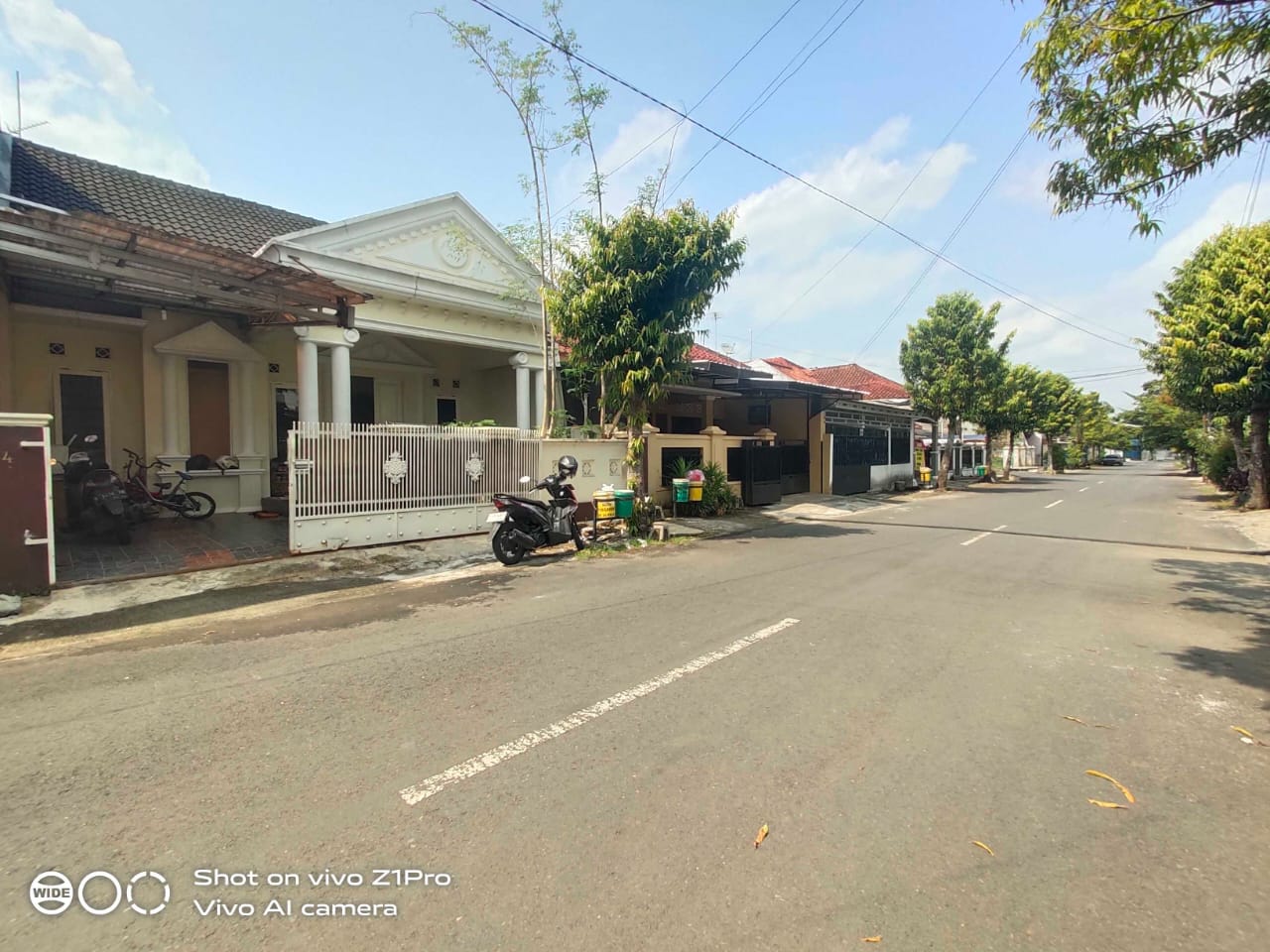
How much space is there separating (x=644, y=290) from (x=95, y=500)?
869 centimetres

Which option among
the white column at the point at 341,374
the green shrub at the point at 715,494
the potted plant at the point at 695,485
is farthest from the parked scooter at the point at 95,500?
the green shrub at the point at 715,494

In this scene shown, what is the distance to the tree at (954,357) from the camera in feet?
80.3

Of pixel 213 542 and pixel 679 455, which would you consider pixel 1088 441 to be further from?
pixel 213 542

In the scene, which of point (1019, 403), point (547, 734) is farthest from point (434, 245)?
point (1019, 403)

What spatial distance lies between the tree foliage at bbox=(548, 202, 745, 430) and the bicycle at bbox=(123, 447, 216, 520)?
23.4 feet

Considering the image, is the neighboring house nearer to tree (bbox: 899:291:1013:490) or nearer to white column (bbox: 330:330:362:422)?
white column (bbox: 330:330:362:422)

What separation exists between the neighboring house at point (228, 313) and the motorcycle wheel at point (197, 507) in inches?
13.8

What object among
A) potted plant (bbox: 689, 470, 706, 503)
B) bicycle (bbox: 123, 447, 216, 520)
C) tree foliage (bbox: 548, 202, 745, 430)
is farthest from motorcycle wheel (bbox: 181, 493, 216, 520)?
potted plant (bbox: 689, 470, 706, 503)

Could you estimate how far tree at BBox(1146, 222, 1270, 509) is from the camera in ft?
45.3

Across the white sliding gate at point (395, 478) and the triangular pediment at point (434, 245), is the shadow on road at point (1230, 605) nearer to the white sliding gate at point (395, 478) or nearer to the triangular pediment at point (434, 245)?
the white sliding gate at point (395, 478)

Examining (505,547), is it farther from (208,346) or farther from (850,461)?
(850,461)

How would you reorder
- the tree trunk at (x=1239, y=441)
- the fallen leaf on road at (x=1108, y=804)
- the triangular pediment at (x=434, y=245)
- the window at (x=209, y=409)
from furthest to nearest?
the tree trunk at (x=1239, y=441) < the window at (x=209, y=409) < the triangular pediment at (x=434, y=245) < the fallen leaf on road at (x=1108, y=804)

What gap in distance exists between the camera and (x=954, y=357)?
80.7 feet

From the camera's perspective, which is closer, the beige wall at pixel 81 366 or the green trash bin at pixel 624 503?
the beige wall at pixel 81 366
